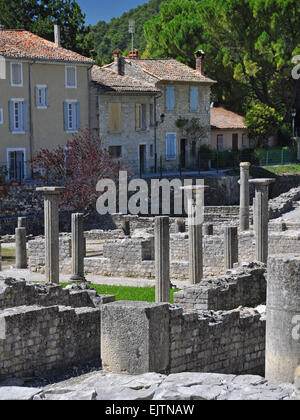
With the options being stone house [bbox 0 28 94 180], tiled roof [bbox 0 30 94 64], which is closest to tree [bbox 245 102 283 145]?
stone house [bbox 0 28 94 180]

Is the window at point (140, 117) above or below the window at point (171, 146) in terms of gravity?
above

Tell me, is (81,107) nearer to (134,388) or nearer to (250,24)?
(250,24)

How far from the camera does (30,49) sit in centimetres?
4509

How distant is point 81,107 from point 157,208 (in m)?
8.72

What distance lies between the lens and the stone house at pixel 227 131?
199ft

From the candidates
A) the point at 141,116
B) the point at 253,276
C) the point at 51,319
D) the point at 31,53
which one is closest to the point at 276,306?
the point at 51,319

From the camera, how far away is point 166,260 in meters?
20.2

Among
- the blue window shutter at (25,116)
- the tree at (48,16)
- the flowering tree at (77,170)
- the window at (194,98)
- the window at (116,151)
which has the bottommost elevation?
the flowering tree at (77,170)

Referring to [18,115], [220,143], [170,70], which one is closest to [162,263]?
[18,115]

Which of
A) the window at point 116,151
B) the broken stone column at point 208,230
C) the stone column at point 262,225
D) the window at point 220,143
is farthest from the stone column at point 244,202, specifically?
the window at point 220,143

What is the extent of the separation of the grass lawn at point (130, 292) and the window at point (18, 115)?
21.4 m

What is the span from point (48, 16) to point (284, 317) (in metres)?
51.7

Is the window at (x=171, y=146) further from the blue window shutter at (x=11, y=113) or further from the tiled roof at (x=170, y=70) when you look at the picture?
the blue window shutter at (x=11, y=113)

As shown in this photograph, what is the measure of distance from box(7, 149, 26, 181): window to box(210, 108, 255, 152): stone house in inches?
754
